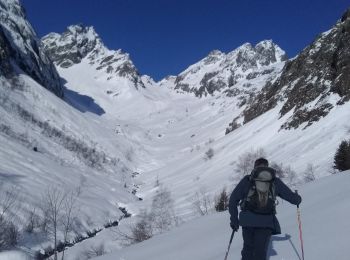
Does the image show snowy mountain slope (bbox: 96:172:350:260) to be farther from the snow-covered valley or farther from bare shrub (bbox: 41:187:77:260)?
bare shrub (bbox: 41:187:77:260)

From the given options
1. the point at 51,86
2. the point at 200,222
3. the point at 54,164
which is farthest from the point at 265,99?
the point at 200,222

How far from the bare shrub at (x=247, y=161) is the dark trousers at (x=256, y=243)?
91.3 feet

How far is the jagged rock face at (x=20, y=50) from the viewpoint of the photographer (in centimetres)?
6512

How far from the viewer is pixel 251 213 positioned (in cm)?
713

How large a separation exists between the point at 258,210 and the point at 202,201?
26.3 m

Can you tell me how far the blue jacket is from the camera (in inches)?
279

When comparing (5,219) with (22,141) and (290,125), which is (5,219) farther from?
(290,125)

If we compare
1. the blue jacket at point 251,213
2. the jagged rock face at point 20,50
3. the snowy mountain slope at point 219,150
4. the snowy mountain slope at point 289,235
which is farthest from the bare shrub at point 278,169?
the jagged rock face at point 20,50

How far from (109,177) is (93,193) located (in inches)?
535

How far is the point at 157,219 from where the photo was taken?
31.3 metres

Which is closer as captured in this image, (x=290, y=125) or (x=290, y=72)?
(x=290, y=125)

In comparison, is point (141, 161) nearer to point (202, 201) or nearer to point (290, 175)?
point (202, 201)

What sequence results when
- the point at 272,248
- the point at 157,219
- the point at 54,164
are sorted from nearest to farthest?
1. the point at 272,248
2. the point at 157,219
3. the point at 54,164

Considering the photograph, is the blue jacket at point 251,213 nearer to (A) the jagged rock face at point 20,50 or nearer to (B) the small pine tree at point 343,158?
(B) the small pine tree at point 343,158
